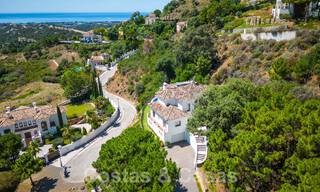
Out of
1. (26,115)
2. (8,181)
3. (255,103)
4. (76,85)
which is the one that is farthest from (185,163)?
(76,85)

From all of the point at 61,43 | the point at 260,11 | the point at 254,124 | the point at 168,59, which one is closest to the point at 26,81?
the point at 61,43

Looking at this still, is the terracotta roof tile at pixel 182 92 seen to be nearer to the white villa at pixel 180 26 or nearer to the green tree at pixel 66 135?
the green tree at pixel 66 135

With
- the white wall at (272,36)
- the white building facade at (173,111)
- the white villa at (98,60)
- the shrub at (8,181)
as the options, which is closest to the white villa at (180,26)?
the white villa at (98,60)

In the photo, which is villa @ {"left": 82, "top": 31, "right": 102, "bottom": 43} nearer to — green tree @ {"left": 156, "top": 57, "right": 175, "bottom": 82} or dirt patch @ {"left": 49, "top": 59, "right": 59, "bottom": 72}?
dirt patch @ {"left": 49, "top": 59, "right": 59, "bottom": 72}

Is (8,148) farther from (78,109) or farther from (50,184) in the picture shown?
(78,109)

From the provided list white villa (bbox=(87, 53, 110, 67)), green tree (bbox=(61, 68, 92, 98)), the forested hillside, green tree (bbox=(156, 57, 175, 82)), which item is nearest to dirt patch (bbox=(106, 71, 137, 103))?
the forested hillside

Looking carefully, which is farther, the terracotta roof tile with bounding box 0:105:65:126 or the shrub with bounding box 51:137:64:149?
the terracotta roof tile with bounding box 0:105:65:126
